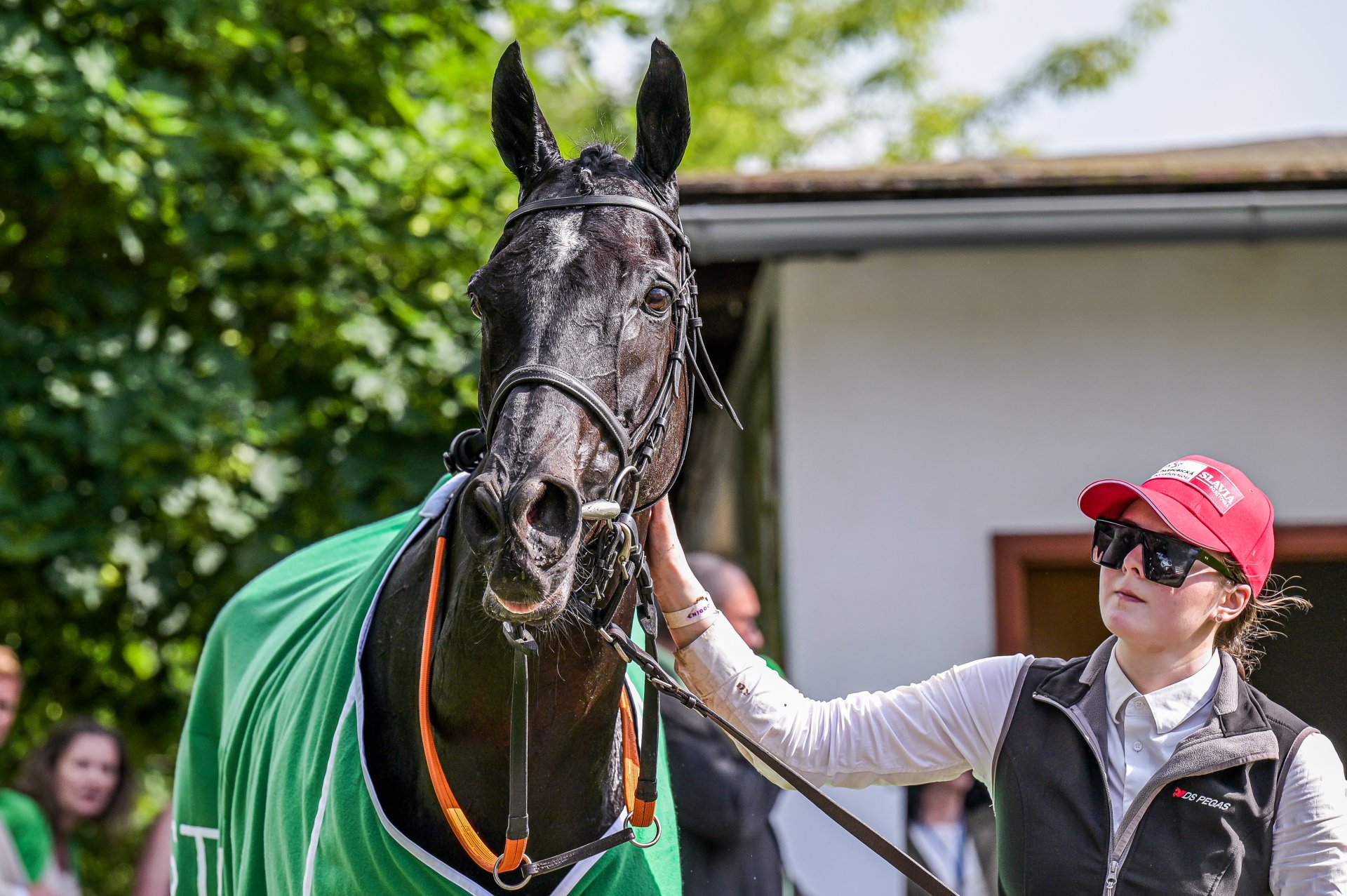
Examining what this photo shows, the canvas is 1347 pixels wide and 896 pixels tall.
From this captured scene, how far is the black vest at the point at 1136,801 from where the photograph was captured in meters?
2.14

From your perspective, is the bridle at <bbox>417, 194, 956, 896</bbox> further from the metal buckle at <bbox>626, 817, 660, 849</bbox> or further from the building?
the building

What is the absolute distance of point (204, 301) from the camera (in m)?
5.83

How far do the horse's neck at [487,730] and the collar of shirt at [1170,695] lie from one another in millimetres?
847

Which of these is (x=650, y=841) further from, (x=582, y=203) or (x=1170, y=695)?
(x=582, y=203)

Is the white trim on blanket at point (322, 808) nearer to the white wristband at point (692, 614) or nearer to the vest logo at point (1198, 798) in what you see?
the white wristband at point (692, 614)

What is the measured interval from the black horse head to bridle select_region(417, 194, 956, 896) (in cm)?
2

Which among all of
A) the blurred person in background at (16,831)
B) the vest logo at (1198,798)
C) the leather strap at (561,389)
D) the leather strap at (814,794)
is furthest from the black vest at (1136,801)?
the blurred person in background at (16,831)

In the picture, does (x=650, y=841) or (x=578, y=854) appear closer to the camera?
(x=578, y=854)

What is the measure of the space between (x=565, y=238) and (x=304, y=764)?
1078 mm

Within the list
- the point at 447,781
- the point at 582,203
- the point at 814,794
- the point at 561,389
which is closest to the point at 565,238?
the point at 582,203

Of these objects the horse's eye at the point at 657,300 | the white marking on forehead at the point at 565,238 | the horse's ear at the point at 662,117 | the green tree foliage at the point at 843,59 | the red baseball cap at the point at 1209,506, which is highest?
the green tree foliage at the point at 843,59

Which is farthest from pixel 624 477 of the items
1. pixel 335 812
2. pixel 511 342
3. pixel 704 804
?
pixel 704 804

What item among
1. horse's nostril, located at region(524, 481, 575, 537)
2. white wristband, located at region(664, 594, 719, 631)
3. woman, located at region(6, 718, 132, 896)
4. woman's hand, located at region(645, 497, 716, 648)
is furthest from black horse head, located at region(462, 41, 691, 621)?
woman, located at region(6, 718, 132, 896)

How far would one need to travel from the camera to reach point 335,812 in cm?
228
